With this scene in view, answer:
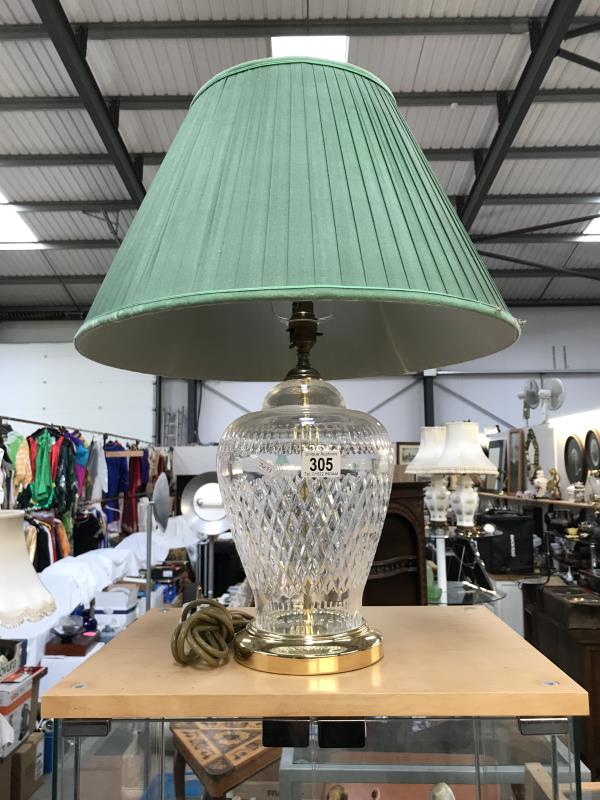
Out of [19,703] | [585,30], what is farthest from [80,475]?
[585,30]

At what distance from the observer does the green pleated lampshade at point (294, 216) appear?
0.42 m

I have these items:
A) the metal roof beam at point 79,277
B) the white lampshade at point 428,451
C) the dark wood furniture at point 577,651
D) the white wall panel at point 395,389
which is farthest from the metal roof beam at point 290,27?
the white wall panel at point 395,389

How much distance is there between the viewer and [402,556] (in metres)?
2.23

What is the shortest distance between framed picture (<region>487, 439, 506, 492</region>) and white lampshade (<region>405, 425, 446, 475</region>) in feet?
16.9

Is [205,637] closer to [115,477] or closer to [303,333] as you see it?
[303,333]

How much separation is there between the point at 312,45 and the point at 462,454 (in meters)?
3.47

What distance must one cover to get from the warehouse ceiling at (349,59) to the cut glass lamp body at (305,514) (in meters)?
4.06

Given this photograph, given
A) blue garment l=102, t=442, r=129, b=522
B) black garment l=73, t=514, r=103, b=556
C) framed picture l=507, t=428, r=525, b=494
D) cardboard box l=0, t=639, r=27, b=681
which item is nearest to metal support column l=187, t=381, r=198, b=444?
blue garment l=102, t=442, r=129, b=522

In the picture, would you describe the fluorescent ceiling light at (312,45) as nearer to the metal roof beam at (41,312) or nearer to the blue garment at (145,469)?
the blue garment at (145,469)

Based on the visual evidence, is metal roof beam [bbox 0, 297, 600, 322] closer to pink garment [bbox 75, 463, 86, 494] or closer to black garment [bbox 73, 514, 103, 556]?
pink garment [bbox 75, 463, 86, 494]

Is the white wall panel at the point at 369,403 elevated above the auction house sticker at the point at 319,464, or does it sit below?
above

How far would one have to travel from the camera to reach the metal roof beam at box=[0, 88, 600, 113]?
15.9 feet

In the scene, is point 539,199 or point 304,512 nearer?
point 304,512

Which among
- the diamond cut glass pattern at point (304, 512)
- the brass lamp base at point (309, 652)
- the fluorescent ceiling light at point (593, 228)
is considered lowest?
the brass lamp base at point (309, 652)
